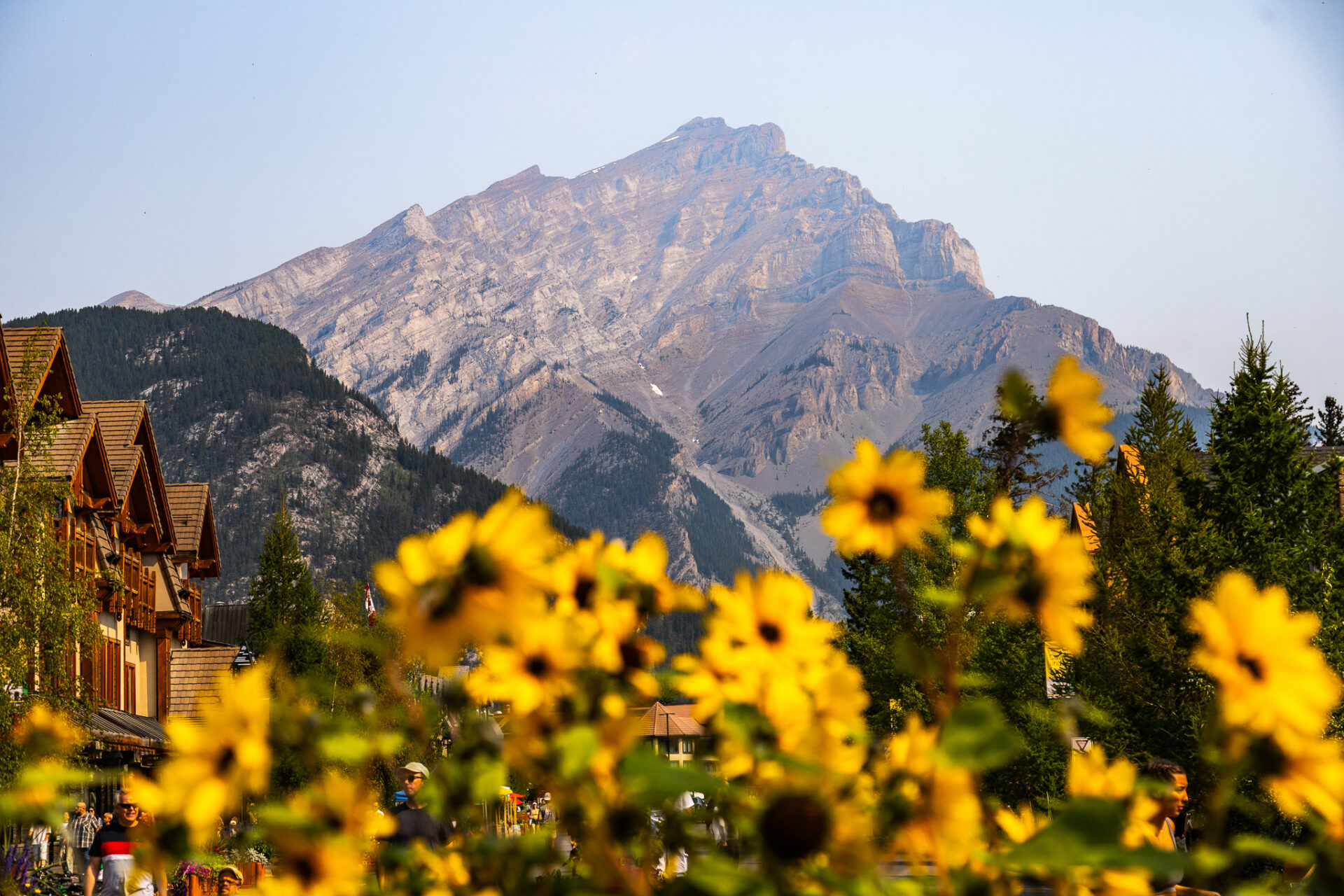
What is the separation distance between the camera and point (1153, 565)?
2392 cm

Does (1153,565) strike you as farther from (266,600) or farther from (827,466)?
A: (266,600)

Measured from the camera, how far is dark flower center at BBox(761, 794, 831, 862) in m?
1.18

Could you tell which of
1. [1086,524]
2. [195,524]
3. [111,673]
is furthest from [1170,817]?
[195,524]

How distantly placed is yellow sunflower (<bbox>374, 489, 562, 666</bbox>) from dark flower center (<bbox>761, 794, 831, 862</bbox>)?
316 millimetres

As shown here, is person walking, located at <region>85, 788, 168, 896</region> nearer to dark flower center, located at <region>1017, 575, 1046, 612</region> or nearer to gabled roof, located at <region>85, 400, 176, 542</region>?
dark flower center, located at <region>1017, 575, 1046, 612</region>

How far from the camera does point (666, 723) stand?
28.5 m

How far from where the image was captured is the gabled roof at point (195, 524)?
131ft

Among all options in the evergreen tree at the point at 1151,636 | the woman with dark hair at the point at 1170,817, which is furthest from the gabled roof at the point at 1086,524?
the woman with dark hair at the point at 1170,817

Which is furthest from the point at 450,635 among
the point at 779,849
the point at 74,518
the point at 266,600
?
the point at 266,600

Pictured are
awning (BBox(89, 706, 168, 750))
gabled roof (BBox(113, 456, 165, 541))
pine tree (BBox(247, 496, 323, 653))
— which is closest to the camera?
awning (BBox(89, 706, 168, 750))

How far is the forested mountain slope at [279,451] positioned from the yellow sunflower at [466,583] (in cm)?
17144

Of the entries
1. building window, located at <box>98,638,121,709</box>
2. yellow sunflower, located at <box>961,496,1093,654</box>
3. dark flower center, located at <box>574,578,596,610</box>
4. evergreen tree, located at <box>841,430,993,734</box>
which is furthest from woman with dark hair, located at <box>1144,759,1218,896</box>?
building window, located at <box>98,638,121,709</box>

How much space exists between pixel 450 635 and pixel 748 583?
61 centimetres

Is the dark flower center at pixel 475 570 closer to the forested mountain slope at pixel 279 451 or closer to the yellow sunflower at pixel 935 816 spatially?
the yellow sunflower at pixel 935 816
